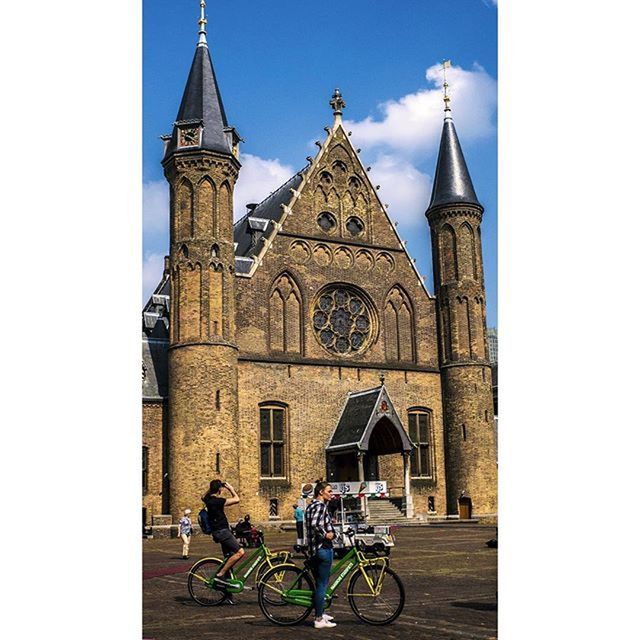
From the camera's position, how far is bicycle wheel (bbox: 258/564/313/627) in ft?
26.8

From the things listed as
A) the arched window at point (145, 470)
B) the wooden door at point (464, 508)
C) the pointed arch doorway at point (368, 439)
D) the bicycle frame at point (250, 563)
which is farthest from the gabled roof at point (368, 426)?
the bicycle frame at point (250, 563)

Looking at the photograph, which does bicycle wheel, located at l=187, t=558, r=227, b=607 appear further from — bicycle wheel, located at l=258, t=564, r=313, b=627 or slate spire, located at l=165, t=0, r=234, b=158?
A: slate spire, located at l=165, t=0, r=234, b=158

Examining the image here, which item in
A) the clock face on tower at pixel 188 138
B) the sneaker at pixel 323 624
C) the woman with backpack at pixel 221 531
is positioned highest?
the clock face on tower at pixel 188 138

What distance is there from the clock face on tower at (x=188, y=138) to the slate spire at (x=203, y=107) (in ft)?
0.32

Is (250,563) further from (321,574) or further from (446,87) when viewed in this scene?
(446,87)

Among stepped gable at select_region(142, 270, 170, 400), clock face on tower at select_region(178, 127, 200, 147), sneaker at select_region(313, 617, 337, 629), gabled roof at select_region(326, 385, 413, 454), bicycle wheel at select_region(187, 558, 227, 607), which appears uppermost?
clock face on tower at select_region(178, 127, 200, 147)

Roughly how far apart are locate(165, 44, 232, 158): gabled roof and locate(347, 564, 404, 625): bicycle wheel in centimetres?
579

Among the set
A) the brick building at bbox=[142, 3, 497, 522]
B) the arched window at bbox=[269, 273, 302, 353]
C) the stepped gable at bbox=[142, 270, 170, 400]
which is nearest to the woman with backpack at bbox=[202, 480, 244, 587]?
the brick building at bbox=[142, 3, 497, 522]

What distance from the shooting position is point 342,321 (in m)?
28.5

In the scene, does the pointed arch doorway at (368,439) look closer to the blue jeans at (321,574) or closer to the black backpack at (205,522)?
the black backpack at (205,522)

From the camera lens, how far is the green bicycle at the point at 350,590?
8.00 meters

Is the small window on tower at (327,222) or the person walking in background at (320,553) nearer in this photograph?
the person walking in background at (320,553)
